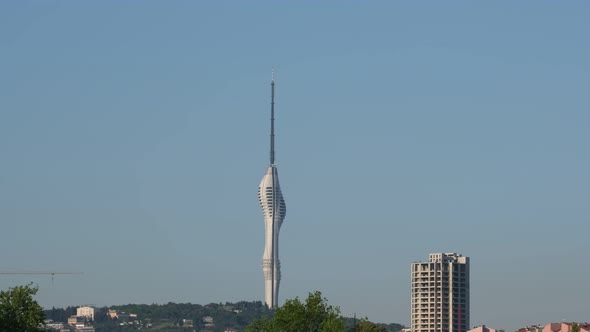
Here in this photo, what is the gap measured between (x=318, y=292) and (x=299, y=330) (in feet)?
15.1

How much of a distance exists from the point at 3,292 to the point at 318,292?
3821 cm

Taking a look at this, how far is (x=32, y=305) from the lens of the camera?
174 m

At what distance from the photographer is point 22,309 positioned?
571 ft

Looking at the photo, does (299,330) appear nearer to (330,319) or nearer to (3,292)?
(330,319)

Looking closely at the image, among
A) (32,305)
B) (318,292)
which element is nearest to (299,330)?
(318,292)

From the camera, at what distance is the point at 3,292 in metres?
177

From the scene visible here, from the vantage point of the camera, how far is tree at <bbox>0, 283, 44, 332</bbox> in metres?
171

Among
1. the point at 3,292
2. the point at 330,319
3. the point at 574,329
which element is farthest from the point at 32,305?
the point at 574,329

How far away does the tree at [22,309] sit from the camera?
561 feet

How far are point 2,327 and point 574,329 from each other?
52111mm

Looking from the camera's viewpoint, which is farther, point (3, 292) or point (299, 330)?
point (299, 330)

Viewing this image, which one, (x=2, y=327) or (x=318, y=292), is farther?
(x=318, y=292)

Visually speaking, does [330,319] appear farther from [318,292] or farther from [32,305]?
[32,305]

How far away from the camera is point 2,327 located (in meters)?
166
